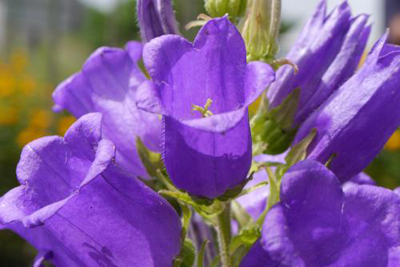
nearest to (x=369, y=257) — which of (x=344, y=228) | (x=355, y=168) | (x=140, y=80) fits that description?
(x=344, y=228)

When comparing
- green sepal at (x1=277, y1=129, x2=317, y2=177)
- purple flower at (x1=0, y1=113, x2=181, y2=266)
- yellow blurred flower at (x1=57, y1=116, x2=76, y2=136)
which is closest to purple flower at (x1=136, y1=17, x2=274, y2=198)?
purple flower at (x1=0, y1=113, x2=181, y2=266)

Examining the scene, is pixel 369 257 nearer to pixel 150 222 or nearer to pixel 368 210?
pixel 368 210

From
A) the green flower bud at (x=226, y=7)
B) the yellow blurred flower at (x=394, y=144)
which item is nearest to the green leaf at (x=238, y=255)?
the green flower bud at (x=226, y=7)

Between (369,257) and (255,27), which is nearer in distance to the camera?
(369,257)

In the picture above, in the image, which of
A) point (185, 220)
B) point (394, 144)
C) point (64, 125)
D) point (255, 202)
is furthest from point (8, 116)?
point (185, 220)

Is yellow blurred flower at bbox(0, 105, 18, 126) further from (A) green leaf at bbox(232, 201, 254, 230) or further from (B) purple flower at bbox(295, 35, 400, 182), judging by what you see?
(B) purple flower at bbox(295, 35, 400, 182)

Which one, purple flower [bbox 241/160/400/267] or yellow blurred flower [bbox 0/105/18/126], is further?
yellow blurred flower [bbox 0/105/18/126]

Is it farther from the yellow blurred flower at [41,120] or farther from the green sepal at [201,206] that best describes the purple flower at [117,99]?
the yellow blurred flower at [41,120]
